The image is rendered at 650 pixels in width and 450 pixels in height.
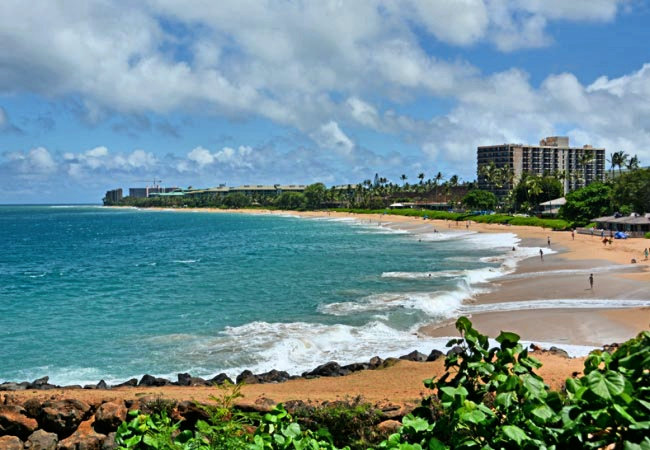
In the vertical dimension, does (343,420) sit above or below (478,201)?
below

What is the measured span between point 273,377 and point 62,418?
7688 mm

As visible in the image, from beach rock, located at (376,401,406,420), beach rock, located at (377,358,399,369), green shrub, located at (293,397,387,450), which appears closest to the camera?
green shrub, located at (293,397,387,450)

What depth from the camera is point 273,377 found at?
1753 centimetres

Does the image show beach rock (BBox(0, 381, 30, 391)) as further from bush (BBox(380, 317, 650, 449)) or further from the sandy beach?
bush (BBox(380, 317, 650, 449))

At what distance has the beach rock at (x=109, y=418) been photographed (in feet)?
33.8

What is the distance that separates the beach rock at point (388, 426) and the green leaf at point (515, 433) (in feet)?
17.8

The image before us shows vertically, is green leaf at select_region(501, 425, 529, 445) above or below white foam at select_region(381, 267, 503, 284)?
above

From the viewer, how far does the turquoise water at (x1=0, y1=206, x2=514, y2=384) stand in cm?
2130

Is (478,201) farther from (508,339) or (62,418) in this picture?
(508,339)

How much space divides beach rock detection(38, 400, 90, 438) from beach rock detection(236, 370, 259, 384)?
21.3ft

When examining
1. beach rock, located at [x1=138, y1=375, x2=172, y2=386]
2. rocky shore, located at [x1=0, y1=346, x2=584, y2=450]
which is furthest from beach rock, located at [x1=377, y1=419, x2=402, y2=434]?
beach rock, located at [x1=138, y1=375, x2=172, y2=386]

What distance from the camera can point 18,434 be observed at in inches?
428

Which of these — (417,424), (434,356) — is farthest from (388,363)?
(417,424)

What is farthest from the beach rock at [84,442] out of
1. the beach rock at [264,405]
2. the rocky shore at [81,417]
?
the beach rock at [264,405]
